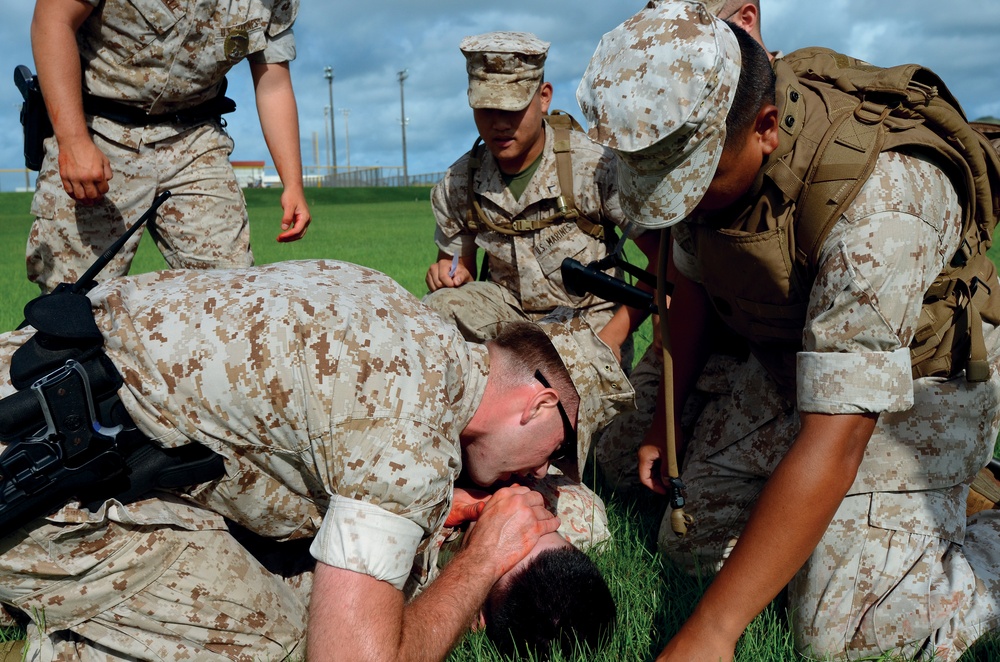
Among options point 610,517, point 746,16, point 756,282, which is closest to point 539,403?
point 756,282

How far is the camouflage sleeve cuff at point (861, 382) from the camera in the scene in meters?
2.35

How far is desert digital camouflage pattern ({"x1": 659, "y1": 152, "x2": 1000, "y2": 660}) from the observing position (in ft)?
7.79

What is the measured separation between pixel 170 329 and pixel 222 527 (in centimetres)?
65

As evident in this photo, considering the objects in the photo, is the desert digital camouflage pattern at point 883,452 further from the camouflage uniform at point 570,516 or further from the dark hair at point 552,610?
the dark hair at point 552,610

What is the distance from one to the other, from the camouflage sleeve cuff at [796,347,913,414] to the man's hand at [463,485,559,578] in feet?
3.18

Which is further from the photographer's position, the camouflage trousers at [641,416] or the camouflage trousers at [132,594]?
the camouflage trousers at [641,416]

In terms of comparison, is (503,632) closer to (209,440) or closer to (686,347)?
(209,440)

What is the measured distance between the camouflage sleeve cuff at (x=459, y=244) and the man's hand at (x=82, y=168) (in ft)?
6.26

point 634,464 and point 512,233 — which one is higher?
point 512,233

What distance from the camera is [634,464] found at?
4.09 m

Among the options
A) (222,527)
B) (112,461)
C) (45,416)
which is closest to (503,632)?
(222,527)

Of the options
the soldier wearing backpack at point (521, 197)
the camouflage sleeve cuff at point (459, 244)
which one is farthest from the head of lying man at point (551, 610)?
the camouflage sleeve cuff at point (459, 244)

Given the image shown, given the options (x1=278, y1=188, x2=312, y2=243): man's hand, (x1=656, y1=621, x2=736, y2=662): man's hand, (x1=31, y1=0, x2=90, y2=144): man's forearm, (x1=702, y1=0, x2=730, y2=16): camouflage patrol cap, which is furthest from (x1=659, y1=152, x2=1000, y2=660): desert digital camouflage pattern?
(x1=31, y1=0, x2=90, y2=144): man's forearm

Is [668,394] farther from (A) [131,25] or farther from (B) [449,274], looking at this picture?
(A) [131,25]
